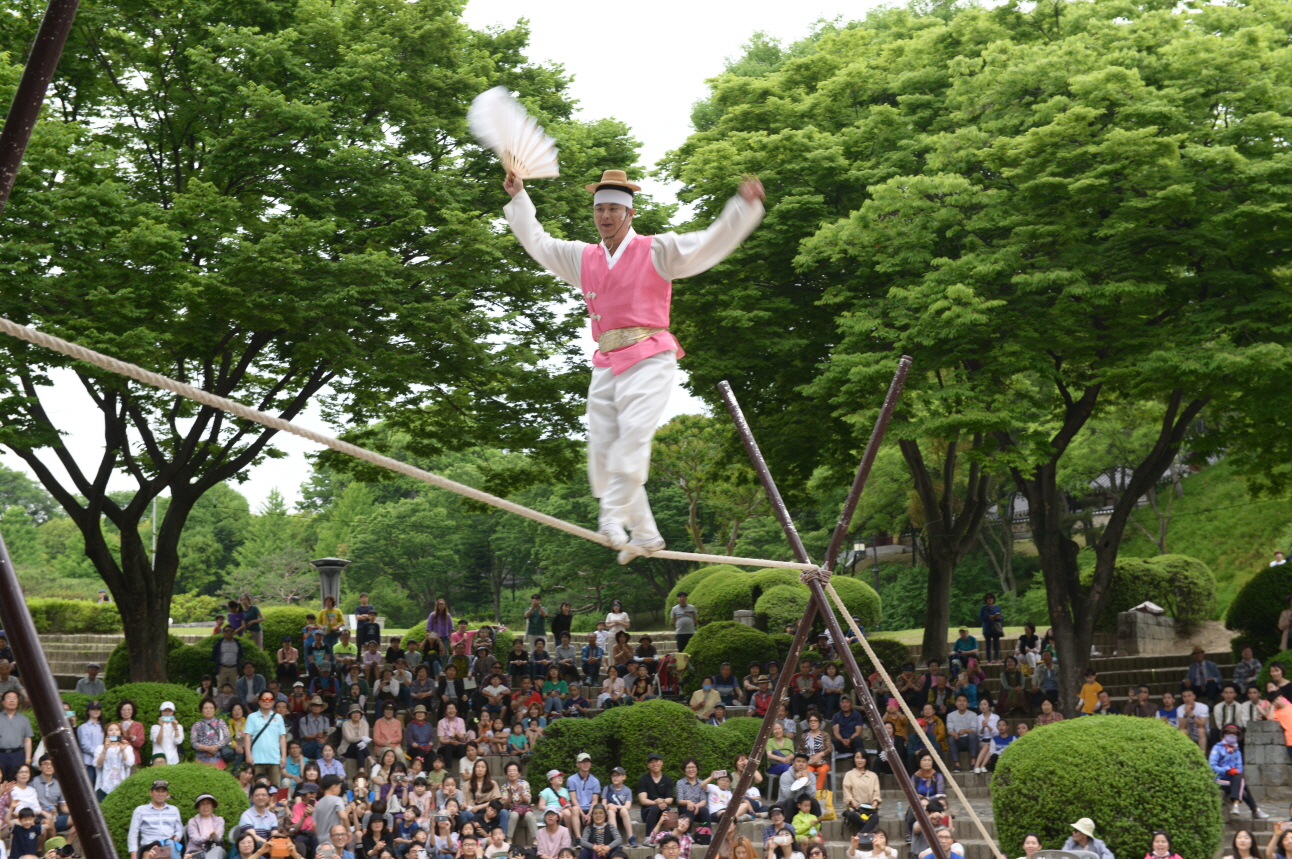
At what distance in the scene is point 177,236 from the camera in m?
11.4

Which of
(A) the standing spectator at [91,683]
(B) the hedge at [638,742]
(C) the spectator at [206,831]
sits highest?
(A) the standing spectator at [91,683]

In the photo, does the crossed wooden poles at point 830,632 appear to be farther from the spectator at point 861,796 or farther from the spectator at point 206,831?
the spectator at point 861,796

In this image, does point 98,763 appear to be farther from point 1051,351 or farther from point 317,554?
point 317,554

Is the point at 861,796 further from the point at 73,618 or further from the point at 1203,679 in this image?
the point at 73,618

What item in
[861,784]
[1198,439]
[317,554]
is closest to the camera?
[861,784]

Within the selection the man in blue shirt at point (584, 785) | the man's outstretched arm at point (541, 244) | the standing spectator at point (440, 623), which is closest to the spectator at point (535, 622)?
the standing spectator at point (440, 623)

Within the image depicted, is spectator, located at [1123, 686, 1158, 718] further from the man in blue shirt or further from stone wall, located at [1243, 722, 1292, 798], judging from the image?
the man in blue shirt

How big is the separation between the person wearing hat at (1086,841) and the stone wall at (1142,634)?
35.7ft

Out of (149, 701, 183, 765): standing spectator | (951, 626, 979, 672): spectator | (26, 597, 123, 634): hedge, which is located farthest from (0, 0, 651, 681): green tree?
(26, 597, 123, 634): hedge

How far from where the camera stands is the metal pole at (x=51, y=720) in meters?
2.26

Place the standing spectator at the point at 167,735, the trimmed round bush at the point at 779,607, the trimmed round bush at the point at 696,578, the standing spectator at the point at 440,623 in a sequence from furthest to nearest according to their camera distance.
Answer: the trimmed round bush at the point at 696,578 → the trimmed round bush at the point at 779,607 → the standing spectator at the point at 440,623 → the standing spectator at the point at 167,735

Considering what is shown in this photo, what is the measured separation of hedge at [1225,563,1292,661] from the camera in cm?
1514

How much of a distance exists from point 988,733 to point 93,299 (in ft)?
Result: 30.8

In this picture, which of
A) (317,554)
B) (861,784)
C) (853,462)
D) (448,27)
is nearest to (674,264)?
(861,784)
